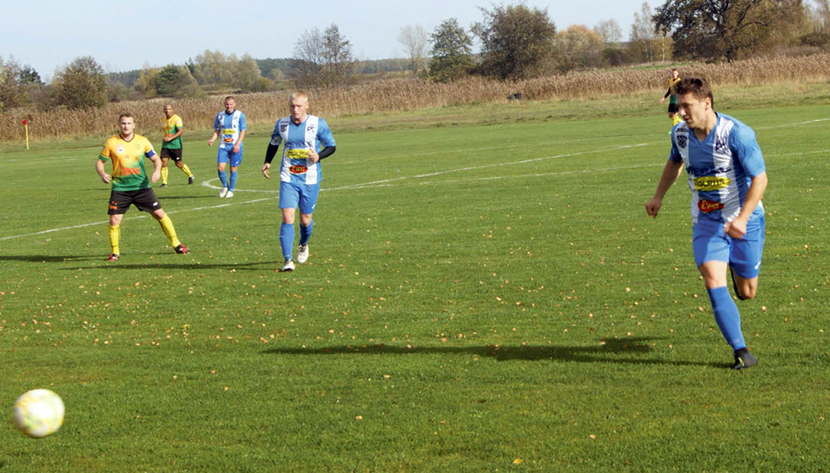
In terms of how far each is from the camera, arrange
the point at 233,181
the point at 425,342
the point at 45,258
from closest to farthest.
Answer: the point at 425,342 → the point at 45,258 → the point at 233,181

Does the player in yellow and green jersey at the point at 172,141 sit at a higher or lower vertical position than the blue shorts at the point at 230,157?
higher

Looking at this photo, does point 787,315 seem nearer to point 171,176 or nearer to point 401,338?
point 401,338

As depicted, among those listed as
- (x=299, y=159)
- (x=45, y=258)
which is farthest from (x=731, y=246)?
(x=45, y=258)

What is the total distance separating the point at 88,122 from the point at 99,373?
48.9 metres

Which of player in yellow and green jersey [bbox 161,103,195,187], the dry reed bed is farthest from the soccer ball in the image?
the dry reed bed

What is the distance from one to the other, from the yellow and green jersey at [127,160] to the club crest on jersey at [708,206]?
899 cm

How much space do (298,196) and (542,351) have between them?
5.51m

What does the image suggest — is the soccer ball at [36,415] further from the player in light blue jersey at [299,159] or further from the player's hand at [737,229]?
the player in light blue jersey at [299,159]

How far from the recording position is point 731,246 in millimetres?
6477

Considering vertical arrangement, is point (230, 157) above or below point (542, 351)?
above

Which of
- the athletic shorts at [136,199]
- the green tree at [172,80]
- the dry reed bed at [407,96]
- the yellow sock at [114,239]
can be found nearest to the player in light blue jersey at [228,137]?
the athletic shorts at [136,199]

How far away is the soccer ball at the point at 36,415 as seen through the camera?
494 cm

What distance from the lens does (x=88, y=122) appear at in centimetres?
5256

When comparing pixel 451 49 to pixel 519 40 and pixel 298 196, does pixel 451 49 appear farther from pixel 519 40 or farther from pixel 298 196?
pixel 298 196
